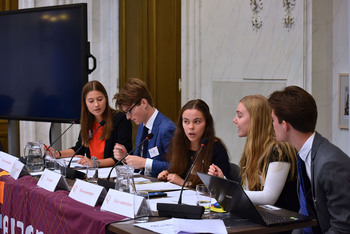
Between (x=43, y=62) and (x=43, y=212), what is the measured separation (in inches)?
89.7

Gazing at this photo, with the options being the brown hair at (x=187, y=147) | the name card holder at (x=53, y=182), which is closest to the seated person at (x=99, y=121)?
the brown hair at (x=187, y=147)

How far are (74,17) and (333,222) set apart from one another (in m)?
3.06

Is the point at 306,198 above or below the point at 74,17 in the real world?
below

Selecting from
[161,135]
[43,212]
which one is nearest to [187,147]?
[161,135]

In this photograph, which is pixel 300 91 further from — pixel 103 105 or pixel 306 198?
pixel 103 105

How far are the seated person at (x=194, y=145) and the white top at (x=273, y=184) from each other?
0.65 metres

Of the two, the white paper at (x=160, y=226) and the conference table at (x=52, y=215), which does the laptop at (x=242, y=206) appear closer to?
the conference table at (x=52, y=215)

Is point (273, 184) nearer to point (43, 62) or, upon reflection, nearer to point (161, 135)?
point (161, 135)

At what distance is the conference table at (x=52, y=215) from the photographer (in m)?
2.28

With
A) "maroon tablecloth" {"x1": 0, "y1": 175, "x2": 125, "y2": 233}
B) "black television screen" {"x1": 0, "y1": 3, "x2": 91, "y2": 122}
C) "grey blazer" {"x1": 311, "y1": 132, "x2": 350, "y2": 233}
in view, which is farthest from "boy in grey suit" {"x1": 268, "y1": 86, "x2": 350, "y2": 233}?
"black television screen" {"x1": 0, "y1": 3, "x2": 91, "y2": 122}

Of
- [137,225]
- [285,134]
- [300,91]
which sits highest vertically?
[300,91]

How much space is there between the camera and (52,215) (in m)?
2.82

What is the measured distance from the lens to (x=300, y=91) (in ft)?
7.85

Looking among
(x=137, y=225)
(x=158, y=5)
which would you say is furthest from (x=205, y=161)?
(x=158, y=5)
